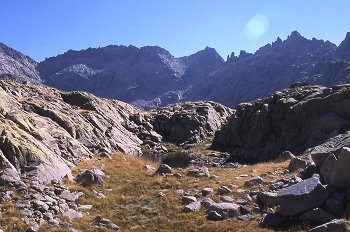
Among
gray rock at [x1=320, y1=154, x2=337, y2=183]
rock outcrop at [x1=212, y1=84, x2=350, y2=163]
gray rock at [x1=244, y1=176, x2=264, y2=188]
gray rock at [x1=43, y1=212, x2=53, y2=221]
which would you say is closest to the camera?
gray rock at [x1=320, y1=154, x2=337, y2=183]

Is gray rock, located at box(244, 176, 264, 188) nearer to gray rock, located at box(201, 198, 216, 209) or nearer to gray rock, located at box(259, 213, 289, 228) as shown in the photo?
gray rock, located at box(201, 198, 216, 209)

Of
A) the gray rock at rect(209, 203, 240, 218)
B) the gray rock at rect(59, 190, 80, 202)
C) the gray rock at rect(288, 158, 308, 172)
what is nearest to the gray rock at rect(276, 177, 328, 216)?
the gray rock at rect(209, 203, 240, 218)

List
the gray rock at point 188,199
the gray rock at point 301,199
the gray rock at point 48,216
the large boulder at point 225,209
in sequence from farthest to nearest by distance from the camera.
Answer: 1. the gray rock at point 188,199
2. the large boulder at point 225,209
3. the gray rock at point 48,216
4. the gray rock at point 301,199

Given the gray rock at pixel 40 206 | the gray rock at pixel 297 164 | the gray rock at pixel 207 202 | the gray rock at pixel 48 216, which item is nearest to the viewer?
the gray rock at pixel 48 216

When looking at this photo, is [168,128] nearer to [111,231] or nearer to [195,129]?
[195,129]

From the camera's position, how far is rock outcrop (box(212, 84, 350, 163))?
52.8 meters

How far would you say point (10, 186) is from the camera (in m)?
24.7

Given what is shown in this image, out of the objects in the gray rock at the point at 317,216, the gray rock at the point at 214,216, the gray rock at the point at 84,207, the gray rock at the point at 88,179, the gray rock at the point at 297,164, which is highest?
the gray rock at the point at 297,164

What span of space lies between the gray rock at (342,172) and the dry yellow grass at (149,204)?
4.37 metres

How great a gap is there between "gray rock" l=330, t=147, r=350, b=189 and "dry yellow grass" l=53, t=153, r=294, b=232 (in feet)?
14.3

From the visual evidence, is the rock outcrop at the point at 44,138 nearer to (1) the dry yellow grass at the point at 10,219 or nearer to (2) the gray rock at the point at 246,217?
(1) the dry yellow grass at the point at 10,219

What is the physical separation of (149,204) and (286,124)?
44754mm

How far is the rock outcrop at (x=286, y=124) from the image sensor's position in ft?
173

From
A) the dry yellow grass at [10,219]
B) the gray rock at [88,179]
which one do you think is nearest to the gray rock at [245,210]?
the dry yellow grass at [10,219]
